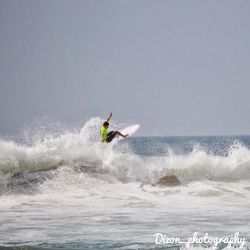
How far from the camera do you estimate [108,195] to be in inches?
570

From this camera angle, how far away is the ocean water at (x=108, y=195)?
28.5 feet

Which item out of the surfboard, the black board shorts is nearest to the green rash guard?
the black board shorts

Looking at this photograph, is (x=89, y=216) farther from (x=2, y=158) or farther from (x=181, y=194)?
(x=2, y=158)

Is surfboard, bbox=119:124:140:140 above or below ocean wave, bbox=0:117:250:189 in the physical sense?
above

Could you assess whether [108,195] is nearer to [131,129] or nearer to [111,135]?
[111,135]

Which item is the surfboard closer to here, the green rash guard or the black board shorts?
the black board shorts

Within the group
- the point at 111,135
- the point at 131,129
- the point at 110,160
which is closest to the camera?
the point at 111,135

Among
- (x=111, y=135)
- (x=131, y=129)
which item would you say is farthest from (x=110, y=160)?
(x=131, y=129)

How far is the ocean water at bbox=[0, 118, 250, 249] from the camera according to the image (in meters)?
8.70

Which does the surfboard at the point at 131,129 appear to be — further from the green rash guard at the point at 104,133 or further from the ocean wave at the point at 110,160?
the green rash guard at the point at 104,133

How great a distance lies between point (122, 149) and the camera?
69.9ft

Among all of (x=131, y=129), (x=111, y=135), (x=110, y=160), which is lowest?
(x=110, y=160)

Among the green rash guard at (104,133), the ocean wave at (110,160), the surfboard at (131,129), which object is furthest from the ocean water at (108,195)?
the green rash guard at (104,133)

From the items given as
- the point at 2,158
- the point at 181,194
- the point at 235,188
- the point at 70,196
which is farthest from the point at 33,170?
the point at 235,188
